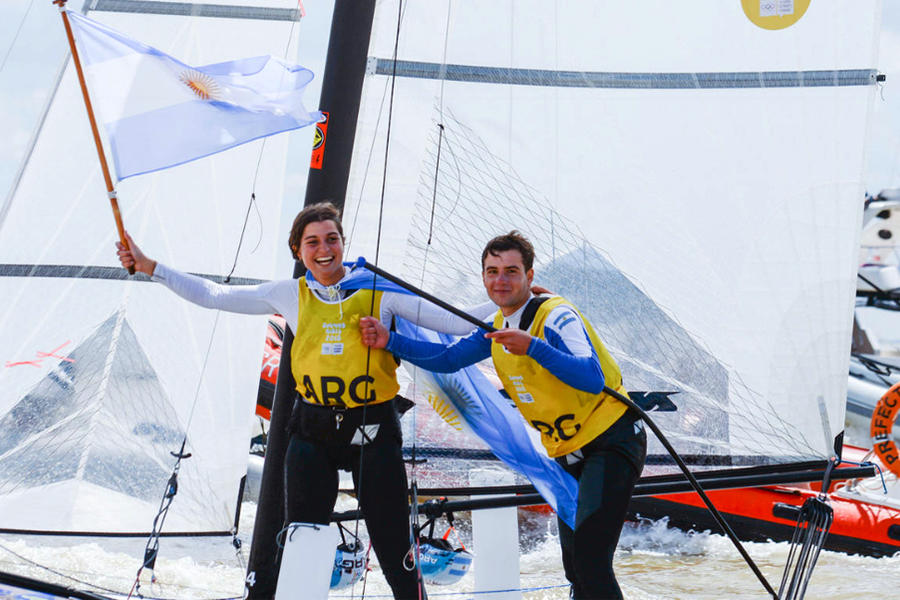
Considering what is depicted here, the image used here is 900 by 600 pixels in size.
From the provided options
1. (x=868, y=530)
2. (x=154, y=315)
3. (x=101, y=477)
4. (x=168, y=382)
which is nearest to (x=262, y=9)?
(x=154, y=315)

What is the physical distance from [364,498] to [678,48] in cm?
219

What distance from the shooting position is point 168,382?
13.0 feet

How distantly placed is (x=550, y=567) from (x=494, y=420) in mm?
3061

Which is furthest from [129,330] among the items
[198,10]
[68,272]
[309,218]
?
[198,10]

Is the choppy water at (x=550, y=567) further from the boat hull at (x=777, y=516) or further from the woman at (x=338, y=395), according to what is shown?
the woman at (x=338, y=395)

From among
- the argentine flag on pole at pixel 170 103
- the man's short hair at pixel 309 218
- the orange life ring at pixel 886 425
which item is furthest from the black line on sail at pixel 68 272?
the orange life ring at pixel 886 425

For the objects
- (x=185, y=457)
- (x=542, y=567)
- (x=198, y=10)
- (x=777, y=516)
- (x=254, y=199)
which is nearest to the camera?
(x=185, y=457)

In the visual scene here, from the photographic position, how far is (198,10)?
4.53 meters

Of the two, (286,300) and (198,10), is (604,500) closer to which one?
(286,300)

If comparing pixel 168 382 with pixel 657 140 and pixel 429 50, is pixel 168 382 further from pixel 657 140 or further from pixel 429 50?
pixel 657 140

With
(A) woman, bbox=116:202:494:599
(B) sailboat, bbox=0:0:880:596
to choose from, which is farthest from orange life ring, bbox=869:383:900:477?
(A) woman, bbox=116:202:494:599

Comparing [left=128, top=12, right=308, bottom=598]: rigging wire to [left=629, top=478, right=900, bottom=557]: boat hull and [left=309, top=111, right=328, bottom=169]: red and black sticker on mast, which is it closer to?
[left=309, top=111, right=328, bottom=169]: red and black sticker on mast

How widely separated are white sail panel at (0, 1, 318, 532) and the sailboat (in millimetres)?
52

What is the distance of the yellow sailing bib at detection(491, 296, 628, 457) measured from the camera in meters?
2.55
